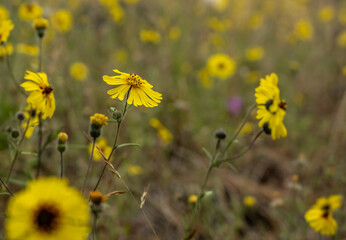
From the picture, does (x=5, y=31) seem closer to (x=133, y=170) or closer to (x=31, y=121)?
(x=31, y=121)

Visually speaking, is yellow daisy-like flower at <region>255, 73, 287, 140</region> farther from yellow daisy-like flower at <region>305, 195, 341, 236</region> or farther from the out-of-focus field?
yellow daisy-like flower at <region>305, 195, 341, 236</region>

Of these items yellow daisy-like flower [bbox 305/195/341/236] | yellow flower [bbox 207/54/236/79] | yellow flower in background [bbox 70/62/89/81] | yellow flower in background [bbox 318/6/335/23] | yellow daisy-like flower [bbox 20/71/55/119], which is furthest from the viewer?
yellow flower in background [bbox 318/6/335/23]

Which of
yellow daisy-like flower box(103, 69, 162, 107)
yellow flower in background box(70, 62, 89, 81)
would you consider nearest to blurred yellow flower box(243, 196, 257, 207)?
yellow daisy-like flower box(103, 69, 162, 107)

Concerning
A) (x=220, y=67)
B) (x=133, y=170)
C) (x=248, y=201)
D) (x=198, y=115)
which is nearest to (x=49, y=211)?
(x=133, y=170)

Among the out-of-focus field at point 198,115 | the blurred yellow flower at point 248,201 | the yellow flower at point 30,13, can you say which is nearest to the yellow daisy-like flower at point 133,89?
the out-of-focus field at point 198,115

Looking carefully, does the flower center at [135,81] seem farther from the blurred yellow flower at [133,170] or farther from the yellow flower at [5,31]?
the blurred yellow flower at [133,170]

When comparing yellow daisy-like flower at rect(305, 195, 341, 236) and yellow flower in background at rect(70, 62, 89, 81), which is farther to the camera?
yellow flower in background at rect(70, 62, 89, 81)

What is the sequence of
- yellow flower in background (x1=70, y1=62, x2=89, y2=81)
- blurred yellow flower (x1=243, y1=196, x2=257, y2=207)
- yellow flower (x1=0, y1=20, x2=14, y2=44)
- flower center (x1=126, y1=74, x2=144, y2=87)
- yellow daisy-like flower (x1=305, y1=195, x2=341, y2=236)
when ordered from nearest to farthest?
1. flower center (x1=126, y1=74, x2=144, y2=87)
2. yellow flower (x1=0, y1=20, x2=14, y2=44)
3. yellow daisy-like flower (x1=305, y1=195, x2=341, y2=236)
4. blurred yellow flower (x1=243, y1=196, x2=257, y2=207)
5. yellow flower in background (x1=70, y1=62, x2=89, y2=81)

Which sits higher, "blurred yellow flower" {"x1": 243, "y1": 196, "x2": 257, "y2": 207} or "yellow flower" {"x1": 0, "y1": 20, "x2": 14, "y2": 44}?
"yellow flower" {"x1": 0, "y1": 20, "x2": 14, "y2": 44}
